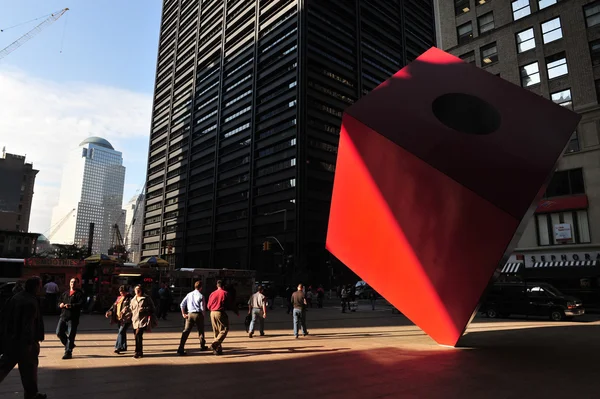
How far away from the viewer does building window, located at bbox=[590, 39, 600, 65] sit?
2478 centimetres

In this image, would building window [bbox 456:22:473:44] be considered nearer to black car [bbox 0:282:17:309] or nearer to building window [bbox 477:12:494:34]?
building window [bbox 477:12:494:34]

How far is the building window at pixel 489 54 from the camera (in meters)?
29.6

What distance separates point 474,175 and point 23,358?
672 centimetres

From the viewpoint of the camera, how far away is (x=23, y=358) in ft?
15.2

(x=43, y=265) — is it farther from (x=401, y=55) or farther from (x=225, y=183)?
(x=401, y=55)

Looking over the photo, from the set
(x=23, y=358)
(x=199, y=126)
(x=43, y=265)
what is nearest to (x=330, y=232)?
(x=23, y=358)

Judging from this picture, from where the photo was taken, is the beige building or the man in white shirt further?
the beige building

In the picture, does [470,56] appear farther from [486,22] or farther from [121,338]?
[121,338]

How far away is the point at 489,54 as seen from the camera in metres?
29.9

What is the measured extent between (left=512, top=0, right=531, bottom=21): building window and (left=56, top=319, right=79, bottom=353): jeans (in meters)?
33.2

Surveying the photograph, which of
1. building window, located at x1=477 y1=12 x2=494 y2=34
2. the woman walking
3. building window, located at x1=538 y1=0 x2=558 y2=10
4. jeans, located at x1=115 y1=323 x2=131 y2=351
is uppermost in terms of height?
building window, located at x1=477 y1=12 x2=494 y2=34

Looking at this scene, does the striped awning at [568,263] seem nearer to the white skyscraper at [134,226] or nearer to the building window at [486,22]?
the building window at [486,22]

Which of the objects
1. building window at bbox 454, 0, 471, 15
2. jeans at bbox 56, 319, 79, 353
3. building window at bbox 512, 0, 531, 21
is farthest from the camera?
building window at bbox 454, 0, 471, 15

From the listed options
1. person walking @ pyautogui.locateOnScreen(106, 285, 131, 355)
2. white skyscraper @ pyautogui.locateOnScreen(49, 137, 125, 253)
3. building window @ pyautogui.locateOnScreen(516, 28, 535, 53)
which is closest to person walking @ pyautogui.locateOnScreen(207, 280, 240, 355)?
person walking @ pyautogui.locateOnScreen(106, 285, 131, 355)
